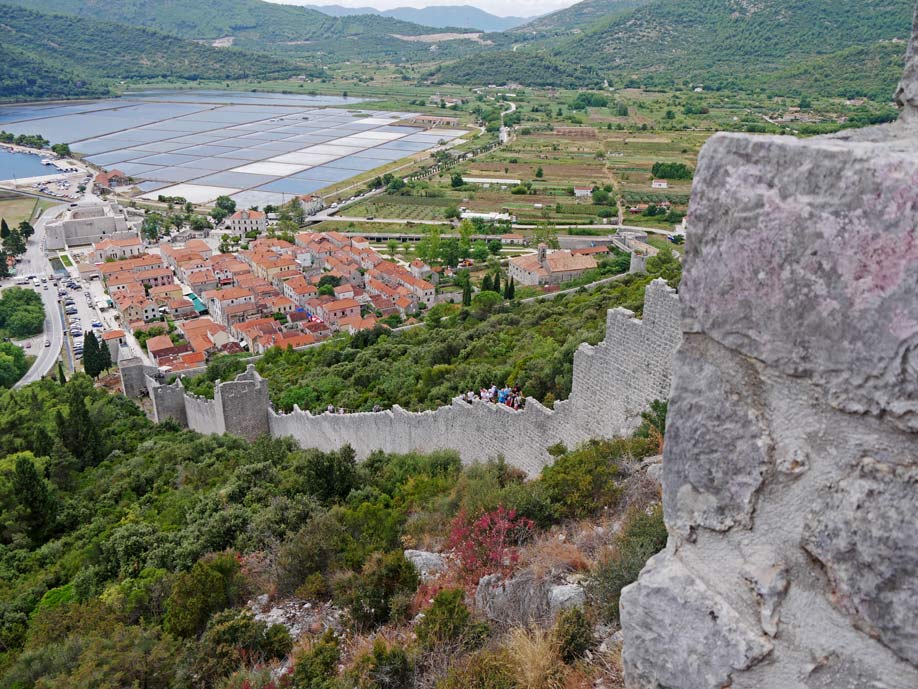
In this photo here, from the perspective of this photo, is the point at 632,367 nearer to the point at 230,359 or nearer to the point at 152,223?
the point at 230,359

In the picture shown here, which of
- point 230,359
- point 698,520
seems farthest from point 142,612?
point 230,359

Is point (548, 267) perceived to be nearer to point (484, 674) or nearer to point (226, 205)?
point (226, 205)

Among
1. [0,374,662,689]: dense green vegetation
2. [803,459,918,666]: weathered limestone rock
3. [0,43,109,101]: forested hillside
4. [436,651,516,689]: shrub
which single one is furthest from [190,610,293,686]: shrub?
[0,43,109,101]: forested hillside

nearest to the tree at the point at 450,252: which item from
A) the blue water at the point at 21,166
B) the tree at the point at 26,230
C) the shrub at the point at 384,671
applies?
the tree at the point at 26,230

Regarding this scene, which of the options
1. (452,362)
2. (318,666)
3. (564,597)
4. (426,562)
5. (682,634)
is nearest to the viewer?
(682,634)

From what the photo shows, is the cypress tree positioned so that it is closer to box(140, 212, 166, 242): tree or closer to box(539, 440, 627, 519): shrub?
box(140, 212, 166, 242): tree

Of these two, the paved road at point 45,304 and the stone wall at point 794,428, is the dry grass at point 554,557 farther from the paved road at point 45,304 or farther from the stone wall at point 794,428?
the paved road at point 45,304

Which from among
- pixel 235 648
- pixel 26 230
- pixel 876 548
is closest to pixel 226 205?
pixel 26 230

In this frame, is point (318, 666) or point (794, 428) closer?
point (794, 428)
